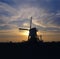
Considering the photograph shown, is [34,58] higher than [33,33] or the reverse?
the reverse

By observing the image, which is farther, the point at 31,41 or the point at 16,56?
the point at 31,41

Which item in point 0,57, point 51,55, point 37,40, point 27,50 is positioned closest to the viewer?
point 0,57

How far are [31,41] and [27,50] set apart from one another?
1340 cm

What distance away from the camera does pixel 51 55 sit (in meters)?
51.8

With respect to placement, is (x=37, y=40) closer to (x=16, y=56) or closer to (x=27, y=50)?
(x=27, y=50)

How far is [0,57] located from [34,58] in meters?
5.74

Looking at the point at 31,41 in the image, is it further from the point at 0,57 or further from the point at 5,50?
the point at 0,57

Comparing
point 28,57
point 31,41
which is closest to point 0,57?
point 28,57

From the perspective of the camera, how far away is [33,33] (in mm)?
71875

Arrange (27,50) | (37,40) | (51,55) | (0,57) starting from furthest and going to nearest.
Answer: (37,40) → (27,50) → (51,55) → (0,57)

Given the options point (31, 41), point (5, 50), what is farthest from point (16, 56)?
point (31, 41)

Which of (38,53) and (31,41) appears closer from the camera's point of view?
(38,53)

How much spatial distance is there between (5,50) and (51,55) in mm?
9003

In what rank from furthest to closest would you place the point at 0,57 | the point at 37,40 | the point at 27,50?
the point at 37,40 < the point at 27,50 < the point at 0,57
